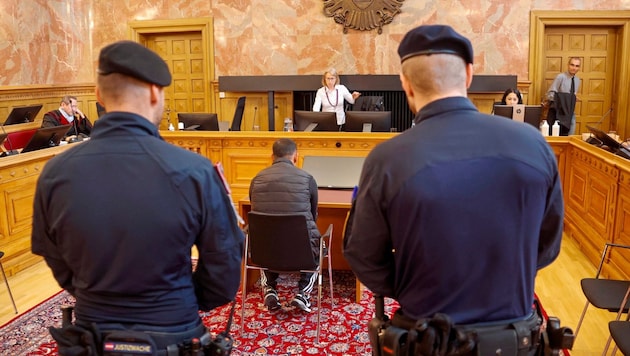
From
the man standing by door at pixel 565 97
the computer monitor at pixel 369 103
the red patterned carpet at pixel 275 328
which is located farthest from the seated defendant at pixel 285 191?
the man standing by door at pixel 565 97

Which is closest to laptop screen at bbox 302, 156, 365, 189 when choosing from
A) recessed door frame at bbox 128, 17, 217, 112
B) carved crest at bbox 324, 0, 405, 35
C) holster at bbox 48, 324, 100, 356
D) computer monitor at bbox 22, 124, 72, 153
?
computer monitor at bbox 22, 124, 72, 153

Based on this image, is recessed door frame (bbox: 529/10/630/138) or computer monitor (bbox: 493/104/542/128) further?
recessed door frame (bbox: 529/10/630/138)

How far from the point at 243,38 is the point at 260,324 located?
695 centimetres

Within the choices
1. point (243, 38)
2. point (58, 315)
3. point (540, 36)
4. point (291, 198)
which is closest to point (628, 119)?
point (540, 36)

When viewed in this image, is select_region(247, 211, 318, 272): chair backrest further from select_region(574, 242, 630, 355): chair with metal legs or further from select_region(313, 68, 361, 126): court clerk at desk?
select_region(313, 68, 361, 126): court clerk at desk

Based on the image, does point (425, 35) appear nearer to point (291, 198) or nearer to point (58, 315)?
point (291, 198)

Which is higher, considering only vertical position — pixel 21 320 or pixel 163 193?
pixel 163 193

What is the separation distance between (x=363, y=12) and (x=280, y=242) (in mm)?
6669

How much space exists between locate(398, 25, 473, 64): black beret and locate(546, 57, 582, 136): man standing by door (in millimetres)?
7478

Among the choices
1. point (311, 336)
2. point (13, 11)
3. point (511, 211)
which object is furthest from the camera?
point (13, 11)

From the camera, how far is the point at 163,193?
5.41 ft

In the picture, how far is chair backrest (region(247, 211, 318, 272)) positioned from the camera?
3.61 meters

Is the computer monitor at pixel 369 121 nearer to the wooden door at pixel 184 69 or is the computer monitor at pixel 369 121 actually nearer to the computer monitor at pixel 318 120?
the computer monitor at pixel 318 120

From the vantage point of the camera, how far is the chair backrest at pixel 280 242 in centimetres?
361
